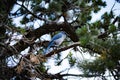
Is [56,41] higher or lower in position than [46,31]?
lower

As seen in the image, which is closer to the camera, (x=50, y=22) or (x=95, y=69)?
(x=95, y=69)

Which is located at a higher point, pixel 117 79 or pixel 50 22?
pixel 50 22

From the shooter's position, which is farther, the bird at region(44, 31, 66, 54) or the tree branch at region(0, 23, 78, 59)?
the tree branch at region(0, 23, 78, 59)

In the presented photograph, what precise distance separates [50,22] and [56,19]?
0.92 ft

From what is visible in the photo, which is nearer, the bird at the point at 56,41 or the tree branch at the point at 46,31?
the bird at the point at 56,41

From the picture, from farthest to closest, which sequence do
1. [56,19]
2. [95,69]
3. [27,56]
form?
[56,19], [27,56], [95,69]

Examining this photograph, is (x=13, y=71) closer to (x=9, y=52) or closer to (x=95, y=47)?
(x=9, y=52)

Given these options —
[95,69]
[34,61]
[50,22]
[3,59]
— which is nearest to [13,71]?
[3,59]

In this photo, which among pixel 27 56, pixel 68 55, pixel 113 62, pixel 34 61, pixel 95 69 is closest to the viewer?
pixel 113 62

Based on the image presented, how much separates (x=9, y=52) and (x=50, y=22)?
2.81ft

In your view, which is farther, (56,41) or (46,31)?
(46,31)

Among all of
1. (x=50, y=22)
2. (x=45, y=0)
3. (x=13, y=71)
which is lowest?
(x=13, y=71)

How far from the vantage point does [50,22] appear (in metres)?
4.08

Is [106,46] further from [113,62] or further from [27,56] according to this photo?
[27,56]
